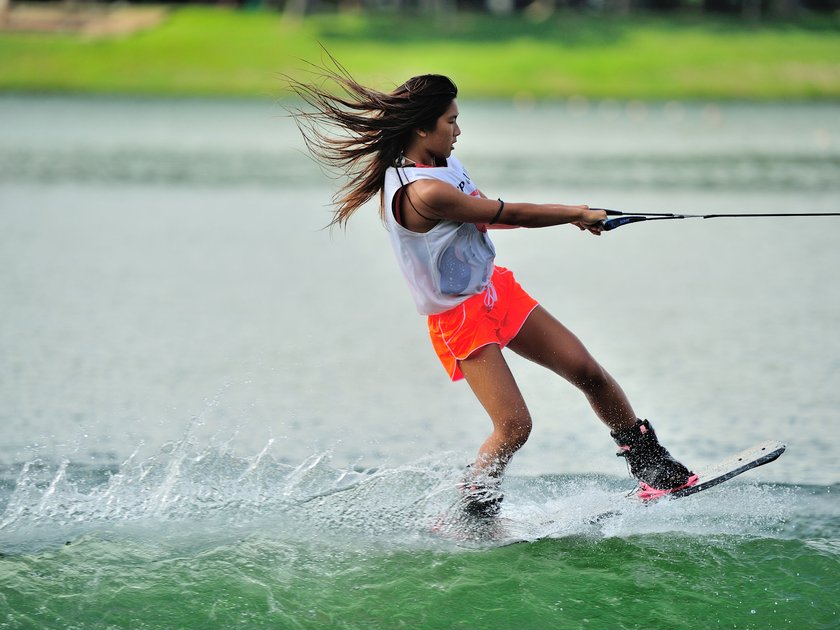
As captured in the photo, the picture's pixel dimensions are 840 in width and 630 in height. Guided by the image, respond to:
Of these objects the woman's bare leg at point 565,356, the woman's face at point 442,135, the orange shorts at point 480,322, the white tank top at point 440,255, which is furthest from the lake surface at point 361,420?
the woman's face at point 442,135

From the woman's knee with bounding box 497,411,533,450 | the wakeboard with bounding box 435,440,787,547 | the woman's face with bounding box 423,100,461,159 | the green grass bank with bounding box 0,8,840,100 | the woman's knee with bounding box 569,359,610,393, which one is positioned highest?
the woman's face with bounding box 423,100,461,159

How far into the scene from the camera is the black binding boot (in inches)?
224

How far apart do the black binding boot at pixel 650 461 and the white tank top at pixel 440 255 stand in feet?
3.33

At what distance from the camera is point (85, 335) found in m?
10.3

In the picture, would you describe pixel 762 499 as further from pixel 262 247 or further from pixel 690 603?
pixel 262 247

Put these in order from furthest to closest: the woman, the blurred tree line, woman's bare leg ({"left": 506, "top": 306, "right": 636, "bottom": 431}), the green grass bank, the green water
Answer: the blurred tree line, the green grass bank, woman's bare leg ({"left": 506, "top": 306, "right": 636, "bottom": 431}), the woman, the green water

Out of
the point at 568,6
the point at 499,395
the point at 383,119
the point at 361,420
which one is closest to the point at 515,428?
the point at 499,395

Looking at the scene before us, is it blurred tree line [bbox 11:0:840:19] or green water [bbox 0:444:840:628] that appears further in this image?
blurred tree line [bbox 11:0:840:19]

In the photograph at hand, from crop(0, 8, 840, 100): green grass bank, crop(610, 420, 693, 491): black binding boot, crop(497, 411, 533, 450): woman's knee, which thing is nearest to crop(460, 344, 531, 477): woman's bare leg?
crop(497, 411, 533, 450): woman's knee

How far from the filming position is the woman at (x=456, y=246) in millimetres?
5270

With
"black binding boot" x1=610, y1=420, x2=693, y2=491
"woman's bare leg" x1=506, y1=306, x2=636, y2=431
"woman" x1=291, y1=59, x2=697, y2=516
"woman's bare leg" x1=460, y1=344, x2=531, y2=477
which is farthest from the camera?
"black binding boot" x1=610, y1=420, x2=693, y2=491

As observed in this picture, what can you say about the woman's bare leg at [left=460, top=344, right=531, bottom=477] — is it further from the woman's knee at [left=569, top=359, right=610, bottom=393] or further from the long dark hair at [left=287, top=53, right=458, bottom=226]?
the long dark hair at [left=287, top=53, right=458, bottom=226]

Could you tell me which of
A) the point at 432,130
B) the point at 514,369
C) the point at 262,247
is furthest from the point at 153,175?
the point at 432,130

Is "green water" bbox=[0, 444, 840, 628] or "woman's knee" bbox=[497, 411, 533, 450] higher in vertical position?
"woman's knee" bbox=[497, 411, 533, 450]
